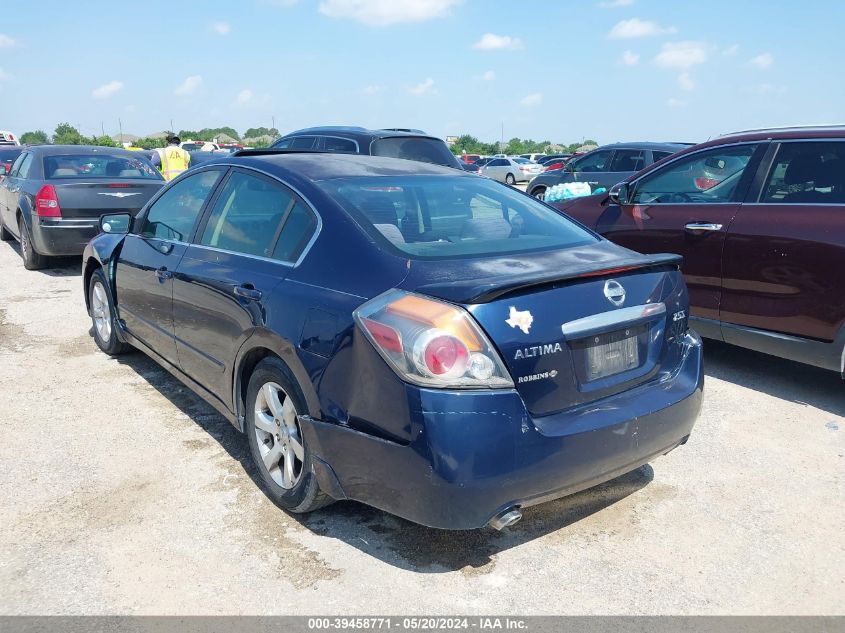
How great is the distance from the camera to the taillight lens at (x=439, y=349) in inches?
104

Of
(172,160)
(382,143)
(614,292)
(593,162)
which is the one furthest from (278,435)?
(593,162)

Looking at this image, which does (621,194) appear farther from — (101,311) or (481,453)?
(101,311)

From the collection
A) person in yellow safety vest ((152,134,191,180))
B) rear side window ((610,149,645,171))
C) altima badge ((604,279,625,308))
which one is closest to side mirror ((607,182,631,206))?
altima badge ((604,279,625,308))

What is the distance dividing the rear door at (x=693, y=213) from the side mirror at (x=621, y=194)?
0.04 m

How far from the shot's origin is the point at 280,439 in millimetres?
3412

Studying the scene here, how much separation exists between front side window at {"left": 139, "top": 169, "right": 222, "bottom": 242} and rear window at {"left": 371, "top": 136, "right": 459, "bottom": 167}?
536cm

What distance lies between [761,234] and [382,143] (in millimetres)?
6056

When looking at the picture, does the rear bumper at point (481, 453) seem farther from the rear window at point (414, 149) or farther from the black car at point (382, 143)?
the rear window at point (414, 149)

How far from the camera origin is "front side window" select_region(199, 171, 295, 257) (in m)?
3.59

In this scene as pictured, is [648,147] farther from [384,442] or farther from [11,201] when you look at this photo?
[384,442]

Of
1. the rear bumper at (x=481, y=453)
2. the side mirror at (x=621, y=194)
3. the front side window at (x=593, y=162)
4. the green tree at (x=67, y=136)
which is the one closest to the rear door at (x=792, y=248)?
the side mirror at (x=621, y=194)

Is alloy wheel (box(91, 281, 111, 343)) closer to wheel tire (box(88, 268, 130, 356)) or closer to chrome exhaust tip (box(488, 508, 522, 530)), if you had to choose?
wheel tire (box(88, 268, 130, 356))

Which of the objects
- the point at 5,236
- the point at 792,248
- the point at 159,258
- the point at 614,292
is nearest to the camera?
the point at 614,292

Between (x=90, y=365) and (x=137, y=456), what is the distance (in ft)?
6.24
